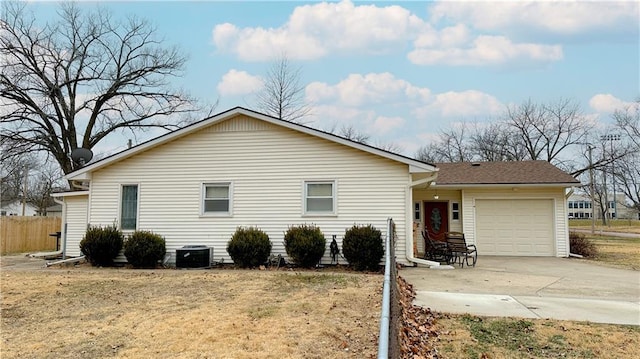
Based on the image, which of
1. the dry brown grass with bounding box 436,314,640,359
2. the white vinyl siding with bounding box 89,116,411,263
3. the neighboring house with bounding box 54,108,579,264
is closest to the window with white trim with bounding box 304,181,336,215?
the neighboring house with bounding box 54,108,579,264

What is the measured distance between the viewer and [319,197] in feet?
37.5

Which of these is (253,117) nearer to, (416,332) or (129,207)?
(129,207)

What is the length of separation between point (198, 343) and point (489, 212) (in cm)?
1238

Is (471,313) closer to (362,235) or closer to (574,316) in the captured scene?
(574,316)

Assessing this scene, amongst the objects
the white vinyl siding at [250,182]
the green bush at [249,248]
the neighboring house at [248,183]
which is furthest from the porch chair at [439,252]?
the green bush at [249,248]

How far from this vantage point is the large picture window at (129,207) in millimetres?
12312

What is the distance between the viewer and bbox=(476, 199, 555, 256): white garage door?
46.2ft

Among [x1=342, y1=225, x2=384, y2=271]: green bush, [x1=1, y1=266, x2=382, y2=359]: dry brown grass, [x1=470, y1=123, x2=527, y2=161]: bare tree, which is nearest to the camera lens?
[x1=1, y1=266, x2=382, y2=359]: dry brown grass

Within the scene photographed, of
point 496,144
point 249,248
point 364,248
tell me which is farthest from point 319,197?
point 496,144

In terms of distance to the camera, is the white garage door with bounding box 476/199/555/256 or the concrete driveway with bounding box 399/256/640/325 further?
the white garage door with bounding box 476/199/555/256

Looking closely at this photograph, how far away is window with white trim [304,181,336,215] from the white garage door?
6246 mm

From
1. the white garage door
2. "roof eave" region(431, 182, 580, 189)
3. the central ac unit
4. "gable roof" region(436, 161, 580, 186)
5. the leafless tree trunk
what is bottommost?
the central ac unit

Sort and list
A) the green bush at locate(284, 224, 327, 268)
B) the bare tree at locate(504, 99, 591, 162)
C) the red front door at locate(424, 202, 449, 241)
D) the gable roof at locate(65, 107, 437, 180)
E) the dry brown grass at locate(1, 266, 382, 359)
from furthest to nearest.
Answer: the bare tree at locate(504, 99, 591, 162), the red front door at locate(424, 202, 449, 241), the gable roof at locate(65, 107, 437, 180), the green bush at locate(284, 224, 327, 268), the dry brown grass at locate(1, 266, 382, 359)

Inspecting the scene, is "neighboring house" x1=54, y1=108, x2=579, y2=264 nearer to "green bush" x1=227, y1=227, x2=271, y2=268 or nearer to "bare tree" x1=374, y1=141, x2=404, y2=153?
"green bush" x1=227, y1=227, x2=271, y2=268
